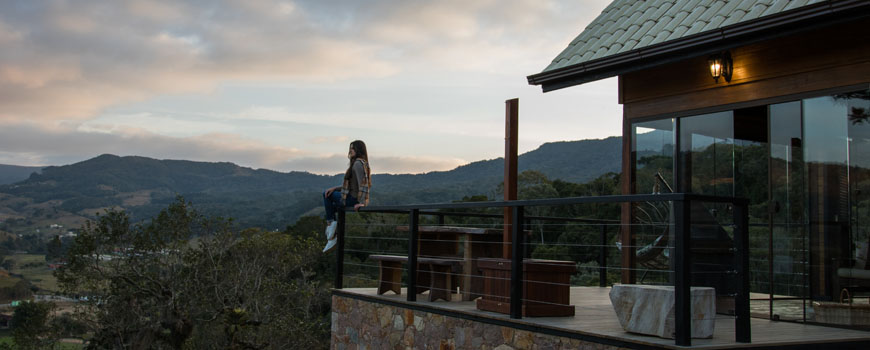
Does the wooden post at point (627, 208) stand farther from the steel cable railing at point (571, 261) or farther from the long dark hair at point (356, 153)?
the long dark hair at point (356, 153)

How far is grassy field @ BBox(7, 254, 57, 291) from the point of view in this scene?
44.5m

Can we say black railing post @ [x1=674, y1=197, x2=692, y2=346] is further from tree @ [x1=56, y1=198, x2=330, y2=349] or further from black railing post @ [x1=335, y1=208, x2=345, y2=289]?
tree @ [x1=56, y1=198, x2=330, y2=349]

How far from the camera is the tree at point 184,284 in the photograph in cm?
2416

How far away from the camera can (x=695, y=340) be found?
459 centimetres

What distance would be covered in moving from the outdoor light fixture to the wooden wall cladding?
0.06 metres

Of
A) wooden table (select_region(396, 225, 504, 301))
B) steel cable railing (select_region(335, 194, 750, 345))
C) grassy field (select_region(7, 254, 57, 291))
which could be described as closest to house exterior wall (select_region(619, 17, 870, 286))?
steel cable railing (select_region(335, 194, 750, 345))

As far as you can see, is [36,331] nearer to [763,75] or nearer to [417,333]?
[417,333]

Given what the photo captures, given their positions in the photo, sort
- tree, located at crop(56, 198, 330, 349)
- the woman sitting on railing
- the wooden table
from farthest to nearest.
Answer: tree, located at crop(56, 198, 330, 349)
the woman sitting on railing
the wooden table

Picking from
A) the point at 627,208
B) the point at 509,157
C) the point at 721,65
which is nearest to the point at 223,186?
the point at 627,208

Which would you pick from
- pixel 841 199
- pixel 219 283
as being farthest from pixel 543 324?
pixel 219 283

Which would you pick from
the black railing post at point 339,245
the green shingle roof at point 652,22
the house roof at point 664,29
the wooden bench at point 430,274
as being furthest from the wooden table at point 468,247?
the green shingle roof at point 652,22

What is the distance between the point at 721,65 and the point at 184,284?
78.8 ft

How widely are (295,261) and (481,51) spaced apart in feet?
45.0

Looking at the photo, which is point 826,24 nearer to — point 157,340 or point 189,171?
point 157,340
